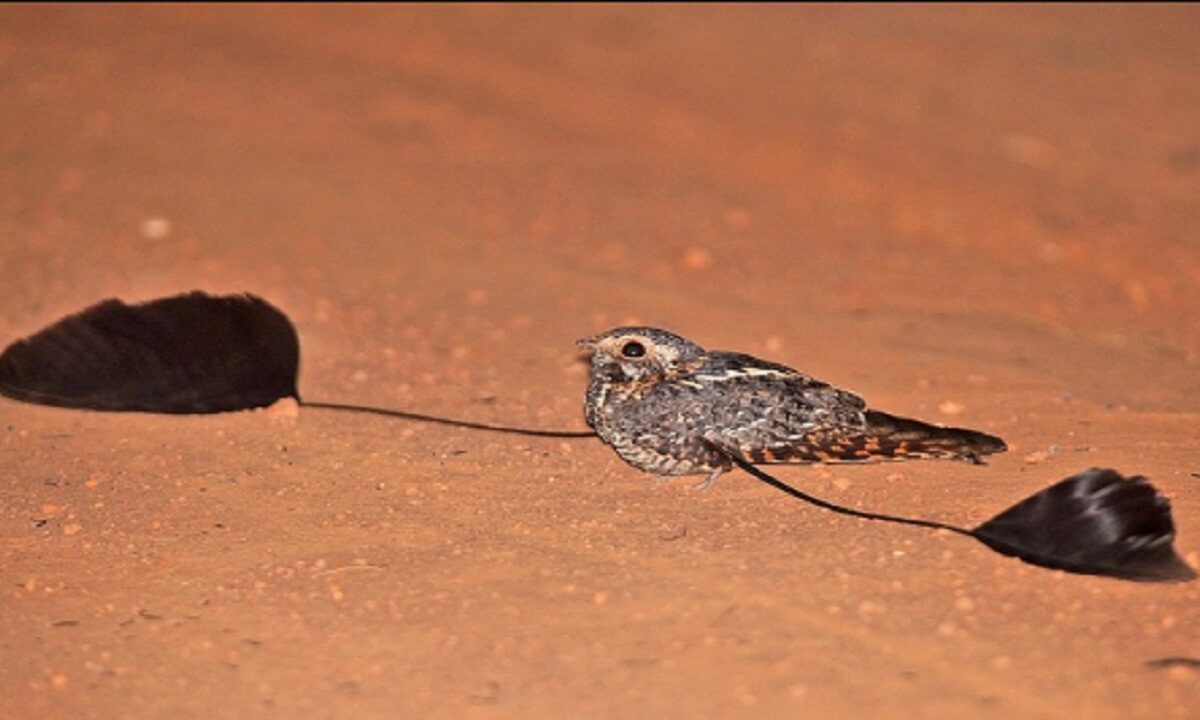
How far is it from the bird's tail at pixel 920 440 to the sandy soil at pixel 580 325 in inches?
3.4

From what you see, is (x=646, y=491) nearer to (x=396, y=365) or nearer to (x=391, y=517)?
(x=391, y=517)

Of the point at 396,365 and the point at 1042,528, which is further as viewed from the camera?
the point at 396,365

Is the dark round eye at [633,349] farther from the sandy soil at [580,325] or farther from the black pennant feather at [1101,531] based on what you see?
the black pennant feather at [1101,531]

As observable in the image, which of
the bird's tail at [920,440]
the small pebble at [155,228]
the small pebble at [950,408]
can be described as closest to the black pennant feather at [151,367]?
the bird's tail at [920,440]

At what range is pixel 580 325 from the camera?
6.07 metres

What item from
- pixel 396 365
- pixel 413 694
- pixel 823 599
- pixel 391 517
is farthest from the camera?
pixel 396 365

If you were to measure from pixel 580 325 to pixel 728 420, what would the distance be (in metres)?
1.84

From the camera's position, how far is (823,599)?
146 inches

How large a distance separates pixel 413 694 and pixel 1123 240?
5.57 m

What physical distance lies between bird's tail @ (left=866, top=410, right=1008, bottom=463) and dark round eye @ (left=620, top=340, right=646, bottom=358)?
0.74 m

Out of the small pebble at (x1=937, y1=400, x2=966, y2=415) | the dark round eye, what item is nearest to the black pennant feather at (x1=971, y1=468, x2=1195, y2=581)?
the small pebble at (x1=937, y1=400, x2=966, y2=415)

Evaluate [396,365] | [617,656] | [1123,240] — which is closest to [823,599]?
[617,656]

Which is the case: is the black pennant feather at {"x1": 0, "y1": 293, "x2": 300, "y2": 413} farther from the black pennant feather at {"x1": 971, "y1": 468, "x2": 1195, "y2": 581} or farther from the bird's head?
the black pennant feather at {"x1": 971, "y1": 468, "x2": 1195, "y2": 581}

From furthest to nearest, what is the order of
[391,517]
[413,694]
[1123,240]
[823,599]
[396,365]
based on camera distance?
[1123,240], [396,365], [391,517], [823,599], [413,694]
